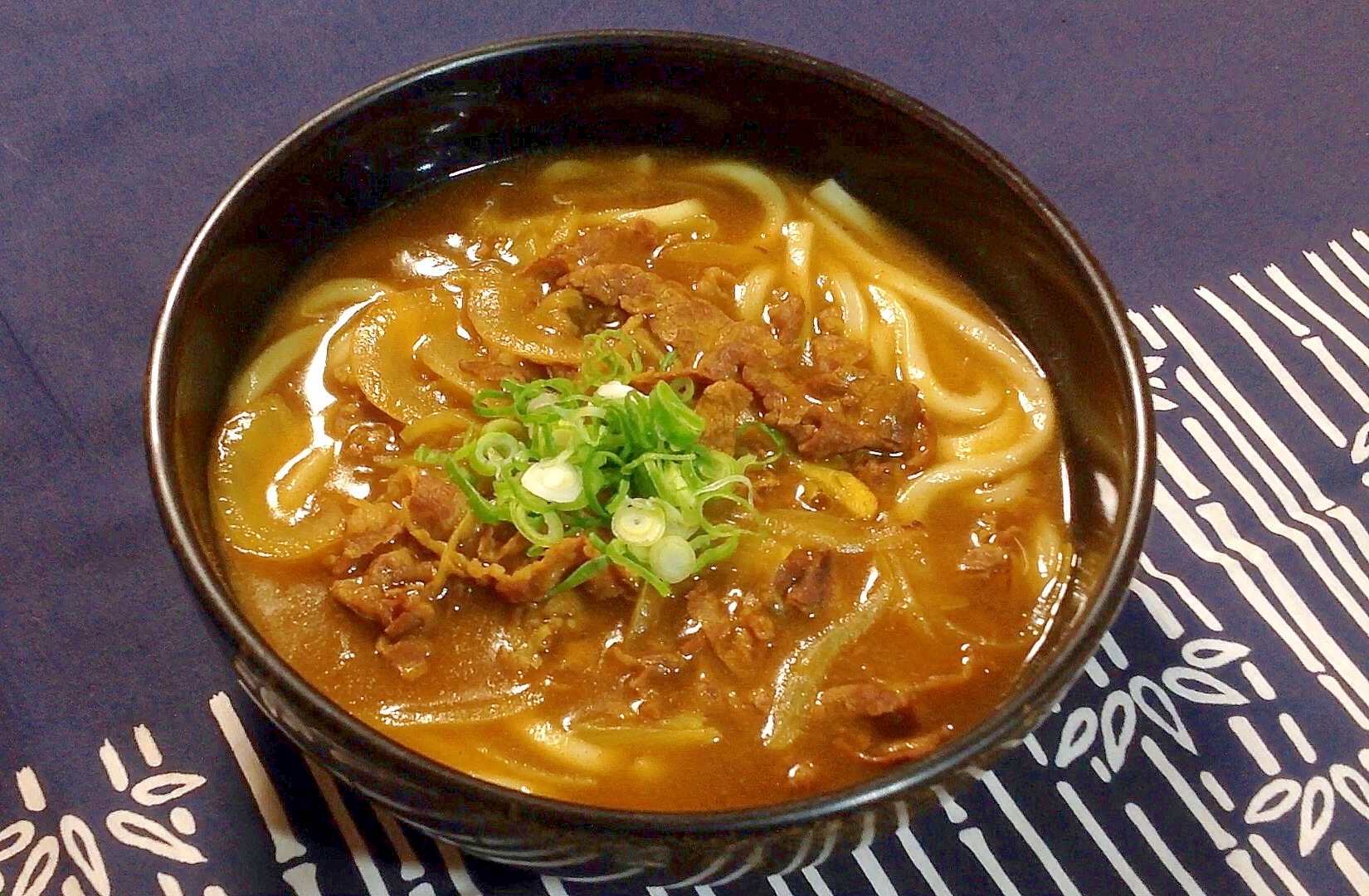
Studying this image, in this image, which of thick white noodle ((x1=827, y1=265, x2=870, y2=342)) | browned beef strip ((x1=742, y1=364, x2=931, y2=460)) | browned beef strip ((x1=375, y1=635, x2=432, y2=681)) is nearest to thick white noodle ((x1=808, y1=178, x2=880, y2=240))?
thick white noodle ((x1=827, y1=265, x2=870, y2=342))

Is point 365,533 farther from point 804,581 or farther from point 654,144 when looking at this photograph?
point 654,144

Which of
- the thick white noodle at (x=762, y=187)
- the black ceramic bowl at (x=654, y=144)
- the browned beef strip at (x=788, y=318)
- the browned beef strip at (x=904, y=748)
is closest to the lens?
the black ceramic bowl at (x=654, y=144)

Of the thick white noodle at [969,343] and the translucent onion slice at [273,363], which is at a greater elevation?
the translucent onion slice at [273,363]

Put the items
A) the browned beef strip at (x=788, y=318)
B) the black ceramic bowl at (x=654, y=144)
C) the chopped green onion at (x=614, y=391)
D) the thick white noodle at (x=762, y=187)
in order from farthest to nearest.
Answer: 1. the thick white noodle at (x=762, y=187)
2. the browned beef strip at (x=788, y=318)
3. the chopped green onion at (x=614, y=391)
4. the black ceramic bowl at (x=654, y=144)

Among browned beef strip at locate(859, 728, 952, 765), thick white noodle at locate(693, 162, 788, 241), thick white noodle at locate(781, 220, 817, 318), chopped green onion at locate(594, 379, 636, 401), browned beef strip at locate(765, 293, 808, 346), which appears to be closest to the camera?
browned beef strip at locate(859, 728, 952, 765)

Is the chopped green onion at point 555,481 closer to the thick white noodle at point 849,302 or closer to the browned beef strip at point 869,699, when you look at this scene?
the browned beef strip at point 869,699

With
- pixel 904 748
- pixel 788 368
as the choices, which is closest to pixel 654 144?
pixel 788 368

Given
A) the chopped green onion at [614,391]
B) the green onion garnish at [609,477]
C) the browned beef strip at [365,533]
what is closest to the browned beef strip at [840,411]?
the green onion garnish at [609,477]

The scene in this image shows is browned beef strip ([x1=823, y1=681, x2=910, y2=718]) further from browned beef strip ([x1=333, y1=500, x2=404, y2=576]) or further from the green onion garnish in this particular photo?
browned beef strip ([x1=333, y1=500, x2=404, y2=576])
